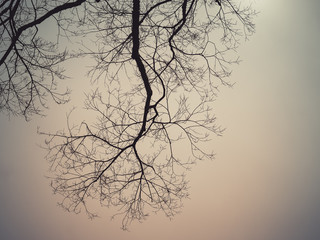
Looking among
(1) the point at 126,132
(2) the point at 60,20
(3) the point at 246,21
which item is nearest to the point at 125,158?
(1) the point at 126,132

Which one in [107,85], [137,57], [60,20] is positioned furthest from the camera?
[60,20]

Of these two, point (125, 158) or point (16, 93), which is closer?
point (125, 158)

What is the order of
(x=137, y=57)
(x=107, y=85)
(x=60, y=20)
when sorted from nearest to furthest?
1. (x=137, y=57)
2. (x=107, y=85)
3. (x=60, y=20)

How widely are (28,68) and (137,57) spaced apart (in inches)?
80.2

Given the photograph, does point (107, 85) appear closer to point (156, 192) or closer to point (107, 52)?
point (107, 52)

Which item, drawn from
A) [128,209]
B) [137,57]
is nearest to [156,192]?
[128,209]

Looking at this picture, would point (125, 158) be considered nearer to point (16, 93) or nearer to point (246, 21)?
point (16, 93)

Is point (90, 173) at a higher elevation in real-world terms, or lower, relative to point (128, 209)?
higher

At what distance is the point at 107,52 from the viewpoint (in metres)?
4.88

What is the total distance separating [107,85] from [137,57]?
0.72 m

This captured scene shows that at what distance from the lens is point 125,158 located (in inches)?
193

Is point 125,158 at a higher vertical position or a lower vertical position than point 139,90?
lower

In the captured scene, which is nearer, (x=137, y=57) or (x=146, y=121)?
(x=137, y=57)

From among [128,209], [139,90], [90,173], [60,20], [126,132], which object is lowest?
[128,209]
